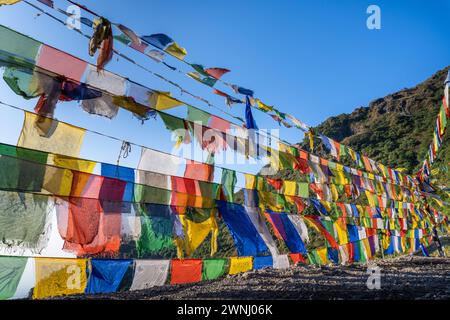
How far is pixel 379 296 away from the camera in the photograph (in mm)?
5770

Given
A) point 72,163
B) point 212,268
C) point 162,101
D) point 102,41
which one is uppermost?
point 102,41

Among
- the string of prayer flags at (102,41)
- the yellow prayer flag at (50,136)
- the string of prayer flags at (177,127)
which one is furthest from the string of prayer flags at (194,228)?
the string of prayer flags at (102,41)

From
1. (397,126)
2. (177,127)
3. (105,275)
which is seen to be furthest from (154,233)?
(397,126)

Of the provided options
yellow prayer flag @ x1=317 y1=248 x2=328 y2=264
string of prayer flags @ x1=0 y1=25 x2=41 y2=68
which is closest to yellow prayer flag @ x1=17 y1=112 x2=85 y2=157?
string of prayer flags @ x1=0 y1=25 x2=41 y2=68

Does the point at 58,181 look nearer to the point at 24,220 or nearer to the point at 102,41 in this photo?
the point at 24,220

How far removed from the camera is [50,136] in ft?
17.8

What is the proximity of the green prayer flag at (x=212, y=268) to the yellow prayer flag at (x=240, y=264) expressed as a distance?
0.24 metres

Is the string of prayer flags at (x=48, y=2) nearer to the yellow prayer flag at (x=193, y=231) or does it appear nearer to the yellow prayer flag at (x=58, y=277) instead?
the yellow prayer flag at (x=58, y=277)

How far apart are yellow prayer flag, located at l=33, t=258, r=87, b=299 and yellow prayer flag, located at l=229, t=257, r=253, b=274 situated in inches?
131

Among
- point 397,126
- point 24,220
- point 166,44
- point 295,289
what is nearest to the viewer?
point 24,220

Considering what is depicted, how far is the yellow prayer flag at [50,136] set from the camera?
518 centimetres

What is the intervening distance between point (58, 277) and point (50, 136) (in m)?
2.07

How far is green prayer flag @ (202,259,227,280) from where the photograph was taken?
23.1 ft

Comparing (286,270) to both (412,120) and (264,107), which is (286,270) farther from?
(412,120)
